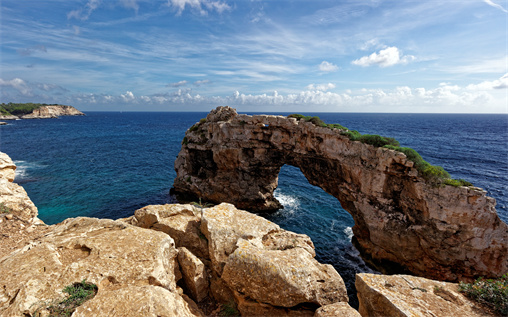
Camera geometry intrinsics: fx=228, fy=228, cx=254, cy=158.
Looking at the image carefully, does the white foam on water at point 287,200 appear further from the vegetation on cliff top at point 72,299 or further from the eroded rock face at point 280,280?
the vegetation on cliff top at point 72,299

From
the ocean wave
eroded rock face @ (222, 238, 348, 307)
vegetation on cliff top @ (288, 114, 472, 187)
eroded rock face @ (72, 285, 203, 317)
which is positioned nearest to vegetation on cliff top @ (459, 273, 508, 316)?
eroded rock face @ (222, 238, 348, 307)

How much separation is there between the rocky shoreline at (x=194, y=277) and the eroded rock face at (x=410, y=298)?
35 mm

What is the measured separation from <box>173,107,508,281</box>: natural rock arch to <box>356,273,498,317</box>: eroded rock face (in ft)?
46.7

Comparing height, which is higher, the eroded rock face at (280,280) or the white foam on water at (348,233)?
the eroded rock face at (280,280)

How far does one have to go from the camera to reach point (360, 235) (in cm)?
2766

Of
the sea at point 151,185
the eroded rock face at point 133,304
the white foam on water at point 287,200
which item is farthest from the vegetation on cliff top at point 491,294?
the white foam on water at point 287,200

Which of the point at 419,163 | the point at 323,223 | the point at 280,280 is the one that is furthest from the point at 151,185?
the point at 419,163

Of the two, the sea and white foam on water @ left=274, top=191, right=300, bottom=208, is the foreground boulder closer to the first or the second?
the sea

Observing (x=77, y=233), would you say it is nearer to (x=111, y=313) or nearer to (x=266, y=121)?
(x=111, y=313)

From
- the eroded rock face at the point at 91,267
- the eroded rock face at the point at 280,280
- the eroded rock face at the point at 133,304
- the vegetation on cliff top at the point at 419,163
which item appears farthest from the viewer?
the vegetation on cliff top at the point at 419,163

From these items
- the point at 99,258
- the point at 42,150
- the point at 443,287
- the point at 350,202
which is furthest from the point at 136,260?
the point at 42,150

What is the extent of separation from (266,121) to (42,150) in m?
73.4

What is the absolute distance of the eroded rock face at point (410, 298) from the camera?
7.88 m

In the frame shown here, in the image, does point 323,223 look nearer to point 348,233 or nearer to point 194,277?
point 348,233
